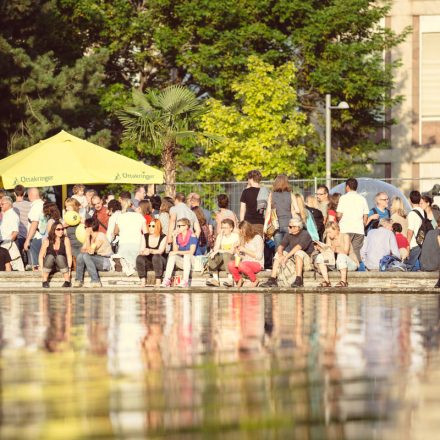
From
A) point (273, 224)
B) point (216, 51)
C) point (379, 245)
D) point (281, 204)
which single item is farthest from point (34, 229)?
point (216, 51)

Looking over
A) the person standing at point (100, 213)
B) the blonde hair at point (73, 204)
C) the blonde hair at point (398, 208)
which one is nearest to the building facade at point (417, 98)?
the person standing at point (100, 213)

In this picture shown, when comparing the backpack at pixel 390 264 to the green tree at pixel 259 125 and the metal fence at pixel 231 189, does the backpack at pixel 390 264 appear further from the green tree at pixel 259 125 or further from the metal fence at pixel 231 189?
the green tree at pixel 259 125

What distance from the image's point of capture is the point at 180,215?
2659 centimetres

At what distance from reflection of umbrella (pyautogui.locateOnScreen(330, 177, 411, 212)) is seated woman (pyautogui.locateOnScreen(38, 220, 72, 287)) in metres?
6.75

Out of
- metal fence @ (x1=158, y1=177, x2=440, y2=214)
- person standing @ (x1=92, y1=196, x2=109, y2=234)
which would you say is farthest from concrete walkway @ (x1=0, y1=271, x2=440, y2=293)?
metal fence @ (x1=158, y1=177, x2=440, y2=214)

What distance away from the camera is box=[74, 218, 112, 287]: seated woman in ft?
86.9

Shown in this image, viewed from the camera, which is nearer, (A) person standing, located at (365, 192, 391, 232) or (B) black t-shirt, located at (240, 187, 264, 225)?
(B) black t-shirt, located at (240, 187, 264, 225)

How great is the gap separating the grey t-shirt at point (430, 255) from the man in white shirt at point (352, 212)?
1090 millimetres

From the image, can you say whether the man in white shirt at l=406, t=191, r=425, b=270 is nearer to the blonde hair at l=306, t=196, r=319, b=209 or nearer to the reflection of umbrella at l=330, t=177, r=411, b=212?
the blonde hair at l=306, t=196, r=319, b=209

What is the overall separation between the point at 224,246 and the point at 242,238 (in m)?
0.43

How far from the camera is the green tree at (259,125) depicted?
52031mm

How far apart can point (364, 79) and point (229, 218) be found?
31.3 meters

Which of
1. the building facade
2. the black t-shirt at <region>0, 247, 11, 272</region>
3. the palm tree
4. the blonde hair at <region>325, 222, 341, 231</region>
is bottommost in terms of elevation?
the black t-shirt at <region>0, 247, 11, 272</region>

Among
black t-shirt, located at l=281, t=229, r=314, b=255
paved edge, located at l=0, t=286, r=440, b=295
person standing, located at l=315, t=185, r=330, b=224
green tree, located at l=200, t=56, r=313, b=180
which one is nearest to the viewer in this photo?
paved edge, located at l=0, t=286, r=440, b=295
